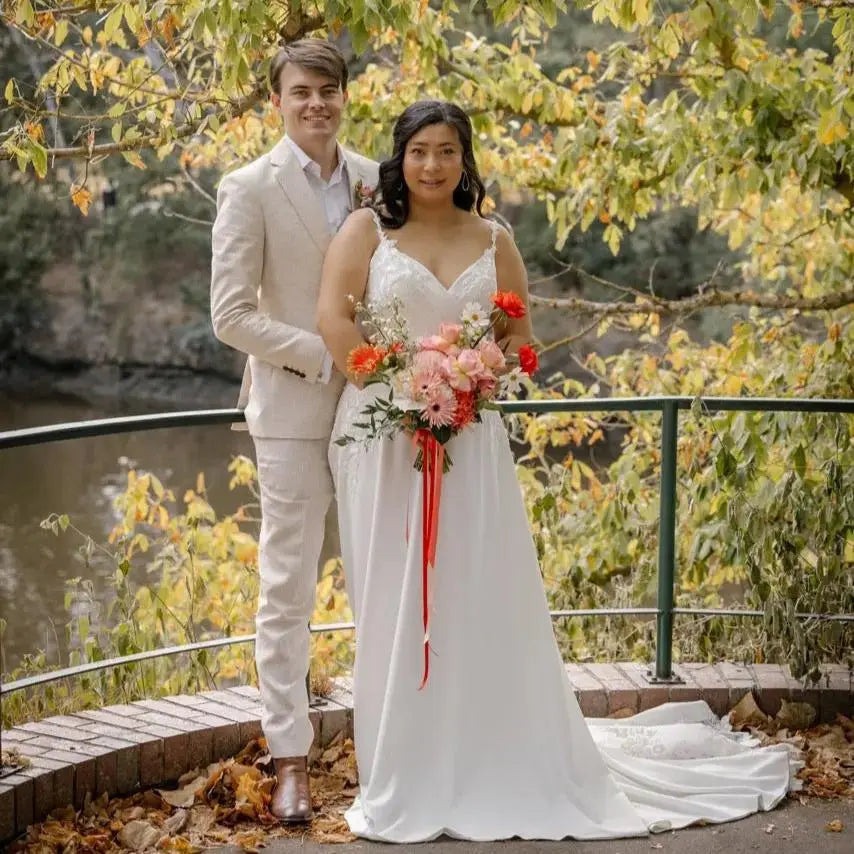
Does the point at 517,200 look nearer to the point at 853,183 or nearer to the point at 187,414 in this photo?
the point at 853,183

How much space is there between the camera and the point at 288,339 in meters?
3.31

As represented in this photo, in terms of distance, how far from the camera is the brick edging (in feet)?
10.9

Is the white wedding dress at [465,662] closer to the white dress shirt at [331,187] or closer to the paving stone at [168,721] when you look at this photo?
the white dress shirt at [331,187]

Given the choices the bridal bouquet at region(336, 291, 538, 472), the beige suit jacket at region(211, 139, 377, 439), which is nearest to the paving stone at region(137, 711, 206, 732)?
the beige suit jacket at region(211, 139, 377, 439)

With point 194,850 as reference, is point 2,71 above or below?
above

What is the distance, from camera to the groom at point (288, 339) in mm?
3320

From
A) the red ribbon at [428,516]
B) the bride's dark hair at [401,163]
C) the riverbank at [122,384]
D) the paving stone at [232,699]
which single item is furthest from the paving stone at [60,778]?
the riverbank at [122,384]

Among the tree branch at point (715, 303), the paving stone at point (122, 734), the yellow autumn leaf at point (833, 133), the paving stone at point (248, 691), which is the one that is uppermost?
the yellow autumn leaf at point (833, 133)

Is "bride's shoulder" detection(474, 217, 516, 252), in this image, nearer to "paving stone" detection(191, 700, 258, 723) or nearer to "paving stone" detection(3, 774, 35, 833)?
"paving stone" detection(191, 700, 258, 723)

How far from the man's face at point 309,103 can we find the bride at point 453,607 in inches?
7.4

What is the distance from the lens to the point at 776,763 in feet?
12.0

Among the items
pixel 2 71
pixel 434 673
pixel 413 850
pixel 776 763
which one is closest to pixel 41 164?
pixel 434 673

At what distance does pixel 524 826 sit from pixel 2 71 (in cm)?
1599

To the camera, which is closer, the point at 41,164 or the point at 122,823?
the point at 122,823
